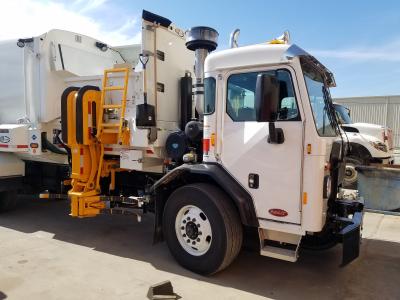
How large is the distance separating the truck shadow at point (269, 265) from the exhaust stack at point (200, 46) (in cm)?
208

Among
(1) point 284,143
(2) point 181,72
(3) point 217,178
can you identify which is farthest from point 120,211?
(1) point 284,143

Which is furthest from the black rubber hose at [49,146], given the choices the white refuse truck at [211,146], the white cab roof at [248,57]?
the white cab roof at [248,57]

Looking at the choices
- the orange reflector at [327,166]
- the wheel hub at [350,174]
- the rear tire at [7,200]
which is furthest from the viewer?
the rear tire at [7,200]

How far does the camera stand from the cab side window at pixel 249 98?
11.9ft

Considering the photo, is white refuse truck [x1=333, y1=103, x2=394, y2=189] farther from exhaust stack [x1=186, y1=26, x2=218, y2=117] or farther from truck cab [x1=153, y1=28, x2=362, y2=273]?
truck cab [x1=153, y1=28, x2=362, y2=273]

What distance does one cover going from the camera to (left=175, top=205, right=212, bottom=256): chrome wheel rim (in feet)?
13.4

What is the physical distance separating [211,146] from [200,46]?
63.6 inches

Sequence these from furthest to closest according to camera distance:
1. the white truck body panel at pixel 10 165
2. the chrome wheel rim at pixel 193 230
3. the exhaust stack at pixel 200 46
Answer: the white truck body panel at pixel 10 165, the exhaust stack at pixel 200 46, the chrome wheel rim at pixel 193 230

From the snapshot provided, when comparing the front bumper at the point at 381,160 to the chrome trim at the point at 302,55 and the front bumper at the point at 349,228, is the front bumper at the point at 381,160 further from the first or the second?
the chrome trim at the point at 302,55

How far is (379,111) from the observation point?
19.3 meters

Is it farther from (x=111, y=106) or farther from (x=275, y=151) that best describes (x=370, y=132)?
(x=111, y=106)

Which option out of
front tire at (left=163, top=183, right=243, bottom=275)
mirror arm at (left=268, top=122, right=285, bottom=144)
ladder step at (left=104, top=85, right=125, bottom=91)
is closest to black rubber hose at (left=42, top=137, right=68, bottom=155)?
ladder step at (left=104, top=85, right=125, bottom=91)

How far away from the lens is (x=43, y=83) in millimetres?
5625

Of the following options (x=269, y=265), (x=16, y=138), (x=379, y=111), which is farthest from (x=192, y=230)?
(x=379, y=111)
